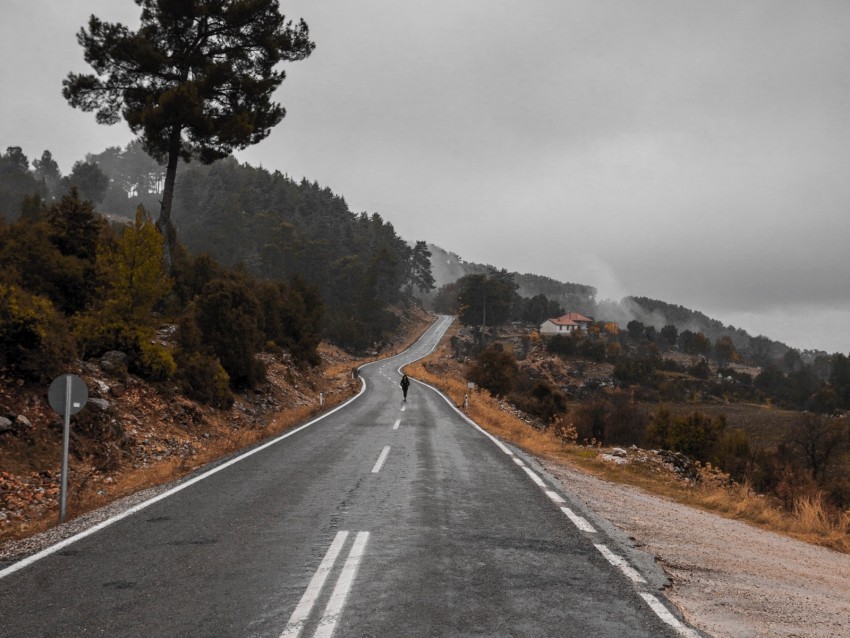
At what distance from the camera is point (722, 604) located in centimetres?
475

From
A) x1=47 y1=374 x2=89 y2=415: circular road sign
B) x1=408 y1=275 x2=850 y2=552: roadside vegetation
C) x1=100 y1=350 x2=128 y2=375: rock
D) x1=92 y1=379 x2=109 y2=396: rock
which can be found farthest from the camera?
x1=100 y1=350 x2=128 y2=375: rock

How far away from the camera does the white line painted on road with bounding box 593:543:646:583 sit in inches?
207

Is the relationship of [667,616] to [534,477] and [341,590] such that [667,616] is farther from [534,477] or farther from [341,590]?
[534,477]

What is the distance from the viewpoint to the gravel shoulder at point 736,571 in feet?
14.6

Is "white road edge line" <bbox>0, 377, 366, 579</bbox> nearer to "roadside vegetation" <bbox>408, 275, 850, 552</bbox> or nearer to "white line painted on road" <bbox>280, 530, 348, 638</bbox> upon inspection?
"white line painted on road" <bbox>280, 530, 348, 638</bbox>

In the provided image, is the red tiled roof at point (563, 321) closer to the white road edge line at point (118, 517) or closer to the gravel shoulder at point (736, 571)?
the white road edge line at point (118, 517)

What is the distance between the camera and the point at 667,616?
14.4 feet

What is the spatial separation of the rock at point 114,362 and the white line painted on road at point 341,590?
1189 centimetres

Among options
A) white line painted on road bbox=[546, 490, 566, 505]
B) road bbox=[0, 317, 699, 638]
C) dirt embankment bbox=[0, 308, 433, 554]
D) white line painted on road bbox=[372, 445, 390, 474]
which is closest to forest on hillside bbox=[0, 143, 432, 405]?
dirt embankment bbox=[0, 308, 433, 554]

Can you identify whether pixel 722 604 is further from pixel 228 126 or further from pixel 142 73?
pixel 142 73

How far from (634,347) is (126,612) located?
14563cm

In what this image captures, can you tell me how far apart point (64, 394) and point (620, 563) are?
7548 mm

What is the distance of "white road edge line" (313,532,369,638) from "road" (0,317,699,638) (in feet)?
0.06

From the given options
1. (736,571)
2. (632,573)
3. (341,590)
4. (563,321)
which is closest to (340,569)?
(341,590)
